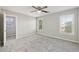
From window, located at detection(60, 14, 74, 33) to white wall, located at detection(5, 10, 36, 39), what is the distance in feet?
11.6

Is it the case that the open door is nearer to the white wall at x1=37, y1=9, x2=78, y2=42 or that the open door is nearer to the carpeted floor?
the carpeted floor

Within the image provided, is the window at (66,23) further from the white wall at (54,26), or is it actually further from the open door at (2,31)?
the open door at (2,31)

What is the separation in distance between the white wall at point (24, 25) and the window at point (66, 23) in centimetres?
353

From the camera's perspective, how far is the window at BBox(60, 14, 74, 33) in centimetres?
463

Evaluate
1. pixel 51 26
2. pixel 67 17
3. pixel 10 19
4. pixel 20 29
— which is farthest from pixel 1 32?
pixel 67 17

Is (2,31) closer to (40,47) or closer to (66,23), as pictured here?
(40,47)

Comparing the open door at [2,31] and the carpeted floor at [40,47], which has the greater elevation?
the open door at [2,31]

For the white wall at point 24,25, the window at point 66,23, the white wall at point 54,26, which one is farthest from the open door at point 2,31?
the window at point 66,23

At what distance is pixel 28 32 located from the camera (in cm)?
696

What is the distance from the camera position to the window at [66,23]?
4633 millimetres

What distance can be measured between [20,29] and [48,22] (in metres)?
2.92

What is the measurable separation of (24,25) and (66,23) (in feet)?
13.0

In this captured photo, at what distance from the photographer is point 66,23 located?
16.5 feet

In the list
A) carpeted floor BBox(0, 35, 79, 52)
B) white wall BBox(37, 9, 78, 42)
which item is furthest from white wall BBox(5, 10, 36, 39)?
carpeted floor BBox(0, 35, 79, 52)
